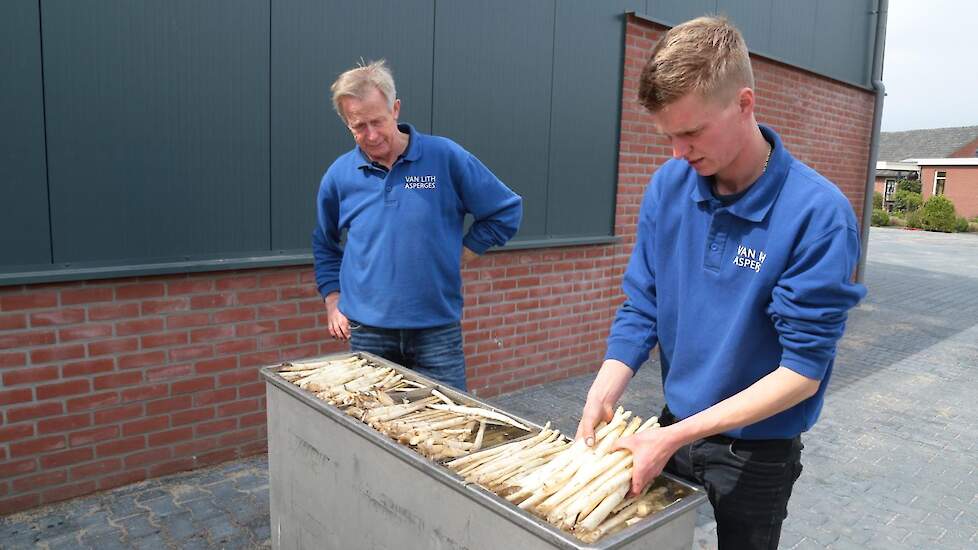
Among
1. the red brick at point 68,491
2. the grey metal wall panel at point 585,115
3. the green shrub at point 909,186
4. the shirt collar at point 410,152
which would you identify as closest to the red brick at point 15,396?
the red brick at point 68,491

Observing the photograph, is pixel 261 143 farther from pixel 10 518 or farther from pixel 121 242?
pixel 10 518

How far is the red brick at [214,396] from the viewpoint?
4584 millimetres

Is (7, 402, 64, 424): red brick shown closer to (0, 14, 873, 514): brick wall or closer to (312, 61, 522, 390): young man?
(0, 14, 873, 514): brick wall

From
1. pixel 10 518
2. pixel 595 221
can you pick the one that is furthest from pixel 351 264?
pixel 595 221

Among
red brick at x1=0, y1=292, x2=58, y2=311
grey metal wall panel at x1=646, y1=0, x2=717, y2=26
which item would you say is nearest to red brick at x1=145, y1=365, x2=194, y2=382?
red brick at x1=0, y1=292, x2=58, y2=311

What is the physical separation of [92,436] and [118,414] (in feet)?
0.58

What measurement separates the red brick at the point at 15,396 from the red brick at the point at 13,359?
143 millimetres

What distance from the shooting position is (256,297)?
15.5ft

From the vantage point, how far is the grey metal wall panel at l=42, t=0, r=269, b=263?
390 centimetres

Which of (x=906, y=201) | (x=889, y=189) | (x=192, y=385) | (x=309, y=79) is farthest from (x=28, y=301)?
(x=889, y=189)

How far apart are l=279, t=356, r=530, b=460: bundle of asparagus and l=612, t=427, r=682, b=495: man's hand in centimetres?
56

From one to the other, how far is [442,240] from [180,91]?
6.52 ft

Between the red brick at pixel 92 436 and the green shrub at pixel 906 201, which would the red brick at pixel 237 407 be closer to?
the red brick at pixel 92 436

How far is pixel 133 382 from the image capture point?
14.2 feet
